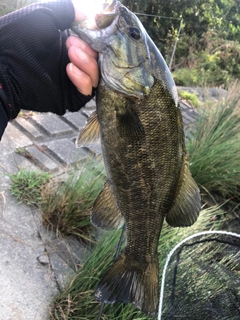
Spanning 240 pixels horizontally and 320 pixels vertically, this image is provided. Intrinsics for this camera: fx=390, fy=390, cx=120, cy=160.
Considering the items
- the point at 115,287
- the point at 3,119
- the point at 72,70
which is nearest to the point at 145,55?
the point at 72,70

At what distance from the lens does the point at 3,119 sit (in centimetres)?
167

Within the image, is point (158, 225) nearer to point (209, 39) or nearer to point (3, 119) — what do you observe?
point (3, 119)

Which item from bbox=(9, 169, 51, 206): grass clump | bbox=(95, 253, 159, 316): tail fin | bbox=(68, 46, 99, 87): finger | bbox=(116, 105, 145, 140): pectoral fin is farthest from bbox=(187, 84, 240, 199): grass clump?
Answer: bbox=(68, 46, 99, 87): finger

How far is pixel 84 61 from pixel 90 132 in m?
0.32

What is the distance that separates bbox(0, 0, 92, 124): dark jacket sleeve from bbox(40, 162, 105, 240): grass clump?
4.20 feet

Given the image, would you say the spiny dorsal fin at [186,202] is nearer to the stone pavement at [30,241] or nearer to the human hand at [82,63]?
the human hand at [82,63]

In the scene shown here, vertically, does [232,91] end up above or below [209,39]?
above

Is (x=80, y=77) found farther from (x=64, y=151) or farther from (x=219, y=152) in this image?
(x=219, y=152)

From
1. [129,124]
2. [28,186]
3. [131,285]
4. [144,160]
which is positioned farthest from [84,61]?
[28,186]

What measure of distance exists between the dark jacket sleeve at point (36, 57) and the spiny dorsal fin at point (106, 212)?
476 mm

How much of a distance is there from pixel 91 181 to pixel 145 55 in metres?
1.79

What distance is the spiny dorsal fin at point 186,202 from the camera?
166cm

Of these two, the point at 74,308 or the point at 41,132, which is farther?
the point at 41,132

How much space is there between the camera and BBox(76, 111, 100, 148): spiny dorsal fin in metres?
1.62
